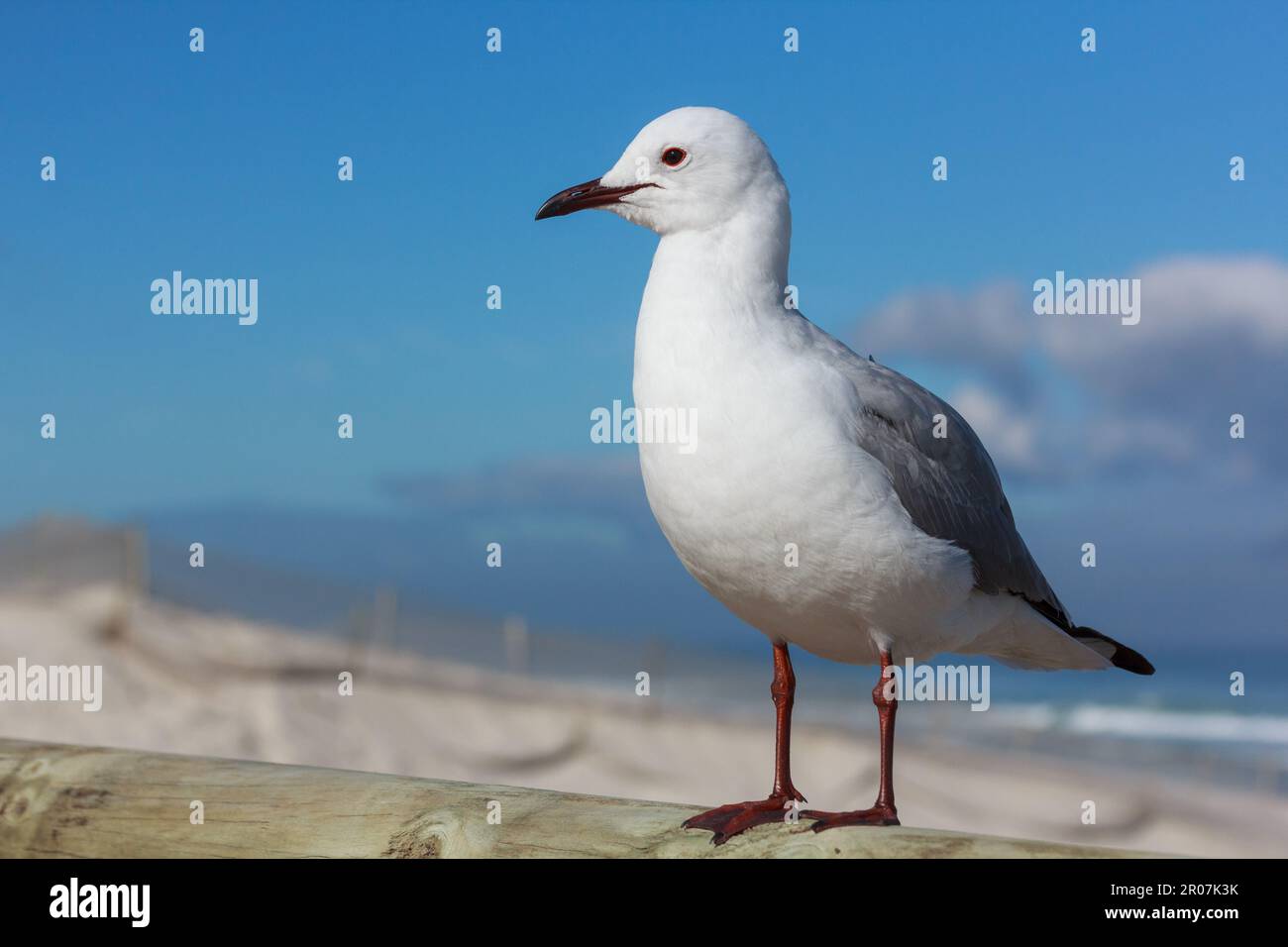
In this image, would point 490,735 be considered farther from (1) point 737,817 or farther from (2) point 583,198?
(1) point 737,817

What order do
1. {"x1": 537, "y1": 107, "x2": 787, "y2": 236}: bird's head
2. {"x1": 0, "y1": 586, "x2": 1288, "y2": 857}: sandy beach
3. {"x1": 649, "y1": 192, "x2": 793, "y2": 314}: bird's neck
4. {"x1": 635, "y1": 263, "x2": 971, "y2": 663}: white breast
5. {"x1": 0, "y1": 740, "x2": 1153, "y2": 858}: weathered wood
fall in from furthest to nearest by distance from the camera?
{"x1": 0, "y1": 586, "x2": 1288, "y2": 857}: sandy beach → {"x1": 537, "y1": 107, "x2": 787, "y2": 236}: bird's head → {"x1": 649, "y1": 192, "x2": 793, "y2": 314}: bird's neck → {"x1": 635, "y1": 263, "x2": 971, "y2": 663}: white breast → {"x1": 0, "y1": 740, "x2": 1153, "y2": 858}: weathered wood

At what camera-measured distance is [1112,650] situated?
4547mm

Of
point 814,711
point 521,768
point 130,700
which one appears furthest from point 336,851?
point 814,711

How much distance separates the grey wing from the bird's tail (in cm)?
10

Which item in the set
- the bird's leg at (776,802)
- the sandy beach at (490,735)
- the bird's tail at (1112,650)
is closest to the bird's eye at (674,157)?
the bird's leg at (776,802)

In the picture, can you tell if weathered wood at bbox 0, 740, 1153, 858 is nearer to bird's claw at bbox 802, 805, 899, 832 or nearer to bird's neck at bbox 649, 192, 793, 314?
bird's claw at bbox 802, 805, 899, 832

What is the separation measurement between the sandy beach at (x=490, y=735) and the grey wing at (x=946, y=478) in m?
6.15

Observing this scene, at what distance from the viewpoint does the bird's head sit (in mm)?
3857

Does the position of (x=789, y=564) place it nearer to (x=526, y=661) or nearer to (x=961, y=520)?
(x=961, y=520)

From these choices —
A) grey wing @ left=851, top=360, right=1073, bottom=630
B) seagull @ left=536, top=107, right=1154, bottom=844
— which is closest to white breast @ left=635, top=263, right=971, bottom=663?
seagull @ left=536, top=107, right=1154, bottom=844

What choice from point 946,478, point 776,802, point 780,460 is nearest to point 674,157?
point 780,460

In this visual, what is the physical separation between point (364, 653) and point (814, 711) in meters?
5.67

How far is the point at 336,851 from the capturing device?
3570mm

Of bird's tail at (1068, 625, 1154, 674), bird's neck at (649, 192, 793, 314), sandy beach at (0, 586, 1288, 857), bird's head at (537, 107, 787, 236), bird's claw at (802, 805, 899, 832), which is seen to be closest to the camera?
bird's claw at (802, 805, 899, 832)
